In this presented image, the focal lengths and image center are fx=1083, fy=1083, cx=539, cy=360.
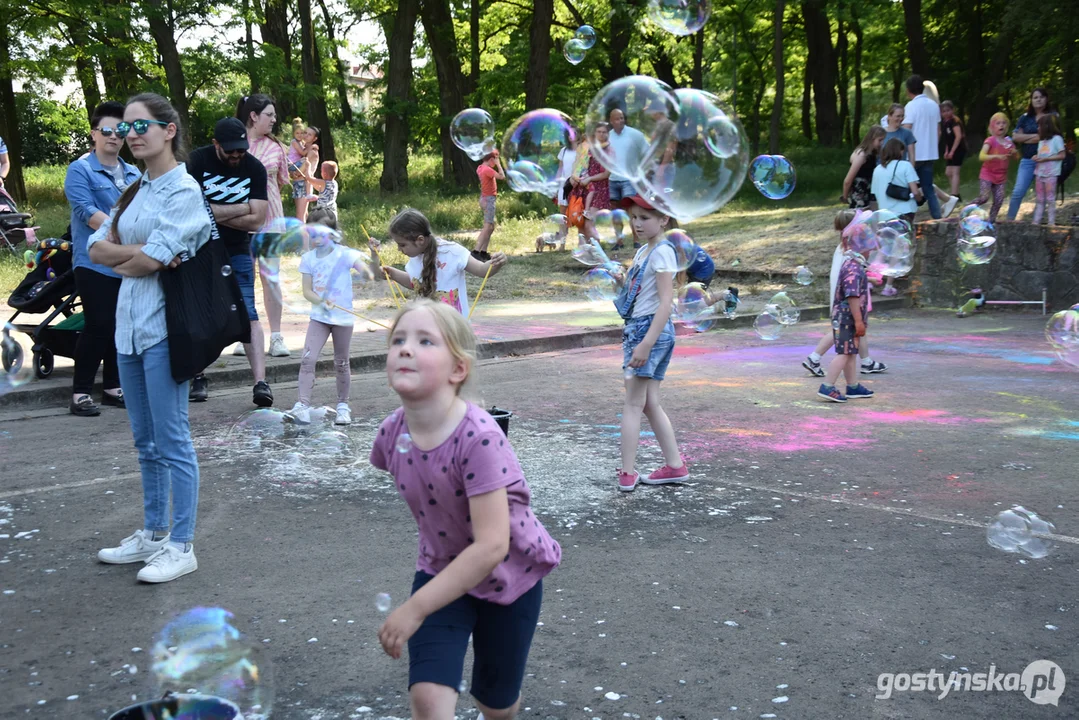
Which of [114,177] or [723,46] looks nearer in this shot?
[114,177]

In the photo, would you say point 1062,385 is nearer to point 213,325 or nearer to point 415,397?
point 213,325

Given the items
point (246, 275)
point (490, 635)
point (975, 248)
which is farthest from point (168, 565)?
point (975, 248)

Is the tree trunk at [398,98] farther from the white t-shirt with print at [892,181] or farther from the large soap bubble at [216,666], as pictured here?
the large soap bubble at [216,666]

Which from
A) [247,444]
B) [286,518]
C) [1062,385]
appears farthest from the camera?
[1062,385]

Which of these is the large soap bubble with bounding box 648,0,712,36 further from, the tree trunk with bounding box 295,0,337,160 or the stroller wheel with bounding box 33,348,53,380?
the tree trunk with bounding box 295,0,337,160

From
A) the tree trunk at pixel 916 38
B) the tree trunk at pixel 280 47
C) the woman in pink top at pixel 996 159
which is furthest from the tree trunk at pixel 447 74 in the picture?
the woman in pink top at pixel 996 159

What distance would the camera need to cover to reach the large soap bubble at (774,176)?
884cm

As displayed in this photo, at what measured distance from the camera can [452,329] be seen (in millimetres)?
2570

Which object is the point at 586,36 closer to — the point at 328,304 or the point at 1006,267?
the point at 328,304

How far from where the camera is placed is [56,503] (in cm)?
529

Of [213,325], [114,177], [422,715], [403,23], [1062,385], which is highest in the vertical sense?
[403,23]

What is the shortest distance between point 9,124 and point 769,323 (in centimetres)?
2315

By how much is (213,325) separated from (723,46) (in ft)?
134

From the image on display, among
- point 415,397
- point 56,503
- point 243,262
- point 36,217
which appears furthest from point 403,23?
point 415,397
